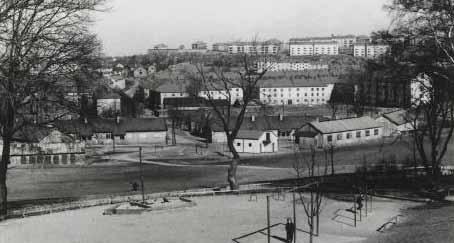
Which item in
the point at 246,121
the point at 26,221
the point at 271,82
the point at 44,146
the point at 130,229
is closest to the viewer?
the point at 130,229

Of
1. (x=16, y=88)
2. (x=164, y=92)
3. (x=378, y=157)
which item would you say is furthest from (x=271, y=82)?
(x=16, y=88)

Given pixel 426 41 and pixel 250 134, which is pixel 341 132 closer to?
pixel 250 134

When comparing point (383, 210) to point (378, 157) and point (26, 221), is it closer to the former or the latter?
point (26, 221)

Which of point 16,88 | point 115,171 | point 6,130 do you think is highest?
point 16,88

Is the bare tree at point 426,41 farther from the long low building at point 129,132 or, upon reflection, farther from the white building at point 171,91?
the white building at point 171,91

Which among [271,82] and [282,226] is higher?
[271,82]

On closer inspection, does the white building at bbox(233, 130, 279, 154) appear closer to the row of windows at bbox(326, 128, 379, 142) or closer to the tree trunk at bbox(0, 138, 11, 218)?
the row of windows at bbox(326, 128, 379, 142)

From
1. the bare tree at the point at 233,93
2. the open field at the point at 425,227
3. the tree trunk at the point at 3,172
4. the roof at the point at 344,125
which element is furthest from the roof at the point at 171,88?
the open field at the point at 425,227
